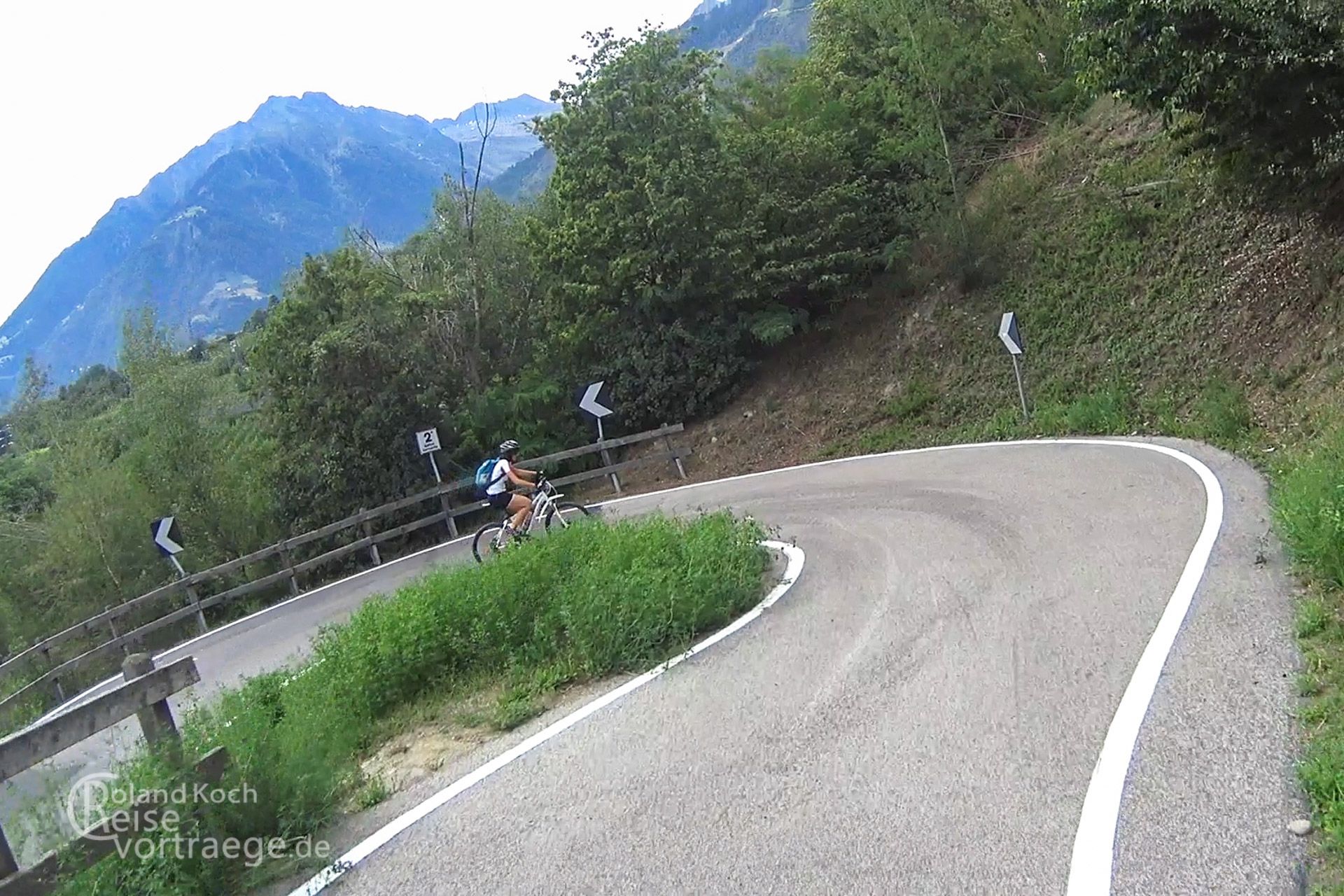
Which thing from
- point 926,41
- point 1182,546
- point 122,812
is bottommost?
point 1182,546

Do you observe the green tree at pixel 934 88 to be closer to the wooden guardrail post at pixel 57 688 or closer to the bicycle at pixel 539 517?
the bicycle at pixel 539 517

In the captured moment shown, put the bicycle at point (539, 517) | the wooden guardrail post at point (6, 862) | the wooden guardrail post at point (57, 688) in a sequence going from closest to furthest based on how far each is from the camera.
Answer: the wooden guardrail post at point (6, 862) → the bicycle at point (539, 517) → the wooden guardrail post at point (57, 688)

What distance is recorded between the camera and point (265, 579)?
1969 centimetres

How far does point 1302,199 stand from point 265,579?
19.2m

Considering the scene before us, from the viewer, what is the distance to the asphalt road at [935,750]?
165 inches

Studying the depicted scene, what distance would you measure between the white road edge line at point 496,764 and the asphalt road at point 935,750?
0.09 metres

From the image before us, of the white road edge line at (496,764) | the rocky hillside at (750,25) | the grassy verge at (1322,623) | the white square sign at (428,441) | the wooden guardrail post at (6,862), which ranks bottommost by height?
the grassy verge at (1322,623)

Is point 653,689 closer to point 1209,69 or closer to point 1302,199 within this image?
point 1209,69

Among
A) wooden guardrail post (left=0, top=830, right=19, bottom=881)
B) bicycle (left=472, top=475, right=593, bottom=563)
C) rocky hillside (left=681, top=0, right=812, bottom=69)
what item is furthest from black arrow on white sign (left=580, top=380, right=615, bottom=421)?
rocky hillside (left=681, top=0, right=812, bottom=69)

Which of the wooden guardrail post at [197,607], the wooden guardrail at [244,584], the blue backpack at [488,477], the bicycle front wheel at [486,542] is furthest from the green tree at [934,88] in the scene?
the wooden guardrail post at [197,607]

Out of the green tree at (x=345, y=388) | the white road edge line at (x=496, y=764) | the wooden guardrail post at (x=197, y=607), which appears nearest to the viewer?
the white road edge line at (x=496, y=764)

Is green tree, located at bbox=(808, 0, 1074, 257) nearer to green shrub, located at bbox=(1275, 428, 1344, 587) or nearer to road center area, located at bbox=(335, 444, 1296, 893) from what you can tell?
green shrub, located at bbox=(1275, 428, 1344, 587)

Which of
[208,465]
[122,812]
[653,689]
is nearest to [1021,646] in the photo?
[653,689]

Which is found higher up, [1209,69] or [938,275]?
[1209,69]
